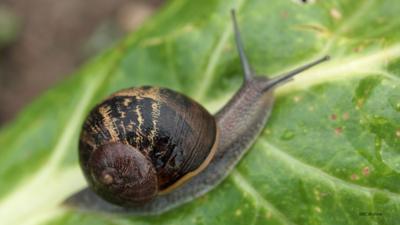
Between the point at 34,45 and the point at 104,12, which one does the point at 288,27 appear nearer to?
the point at 104,12

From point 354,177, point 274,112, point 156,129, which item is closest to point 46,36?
point 156,129

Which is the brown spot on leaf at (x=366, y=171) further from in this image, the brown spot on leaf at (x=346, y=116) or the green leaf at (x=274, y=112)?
the brown spot on leaf at (x=346, y=116)

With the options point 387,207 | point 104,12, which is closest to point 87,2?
point 104,12

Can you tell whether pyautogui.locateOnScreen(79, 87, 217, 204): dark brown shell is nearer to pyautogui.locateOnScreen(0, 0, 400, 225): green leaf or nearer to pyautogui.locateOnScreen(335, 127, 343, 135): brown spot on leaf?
pyautogui.locateOnScreen(0, 0, 400, 225): green leaf

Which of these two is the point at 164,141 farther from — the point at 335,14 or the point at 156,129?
the point at 335,14

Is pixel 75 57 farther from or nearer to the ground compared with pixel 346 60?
farther from the ground

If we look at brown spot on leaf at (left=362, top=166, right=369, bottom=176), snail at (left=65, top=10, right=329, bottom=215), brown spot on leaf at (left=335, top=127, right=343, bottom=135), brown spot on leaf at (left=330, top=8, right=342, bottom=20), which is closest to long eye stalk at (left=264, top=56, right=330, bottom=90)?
snail at (left=65, top=10, right=329, bottom=215)
